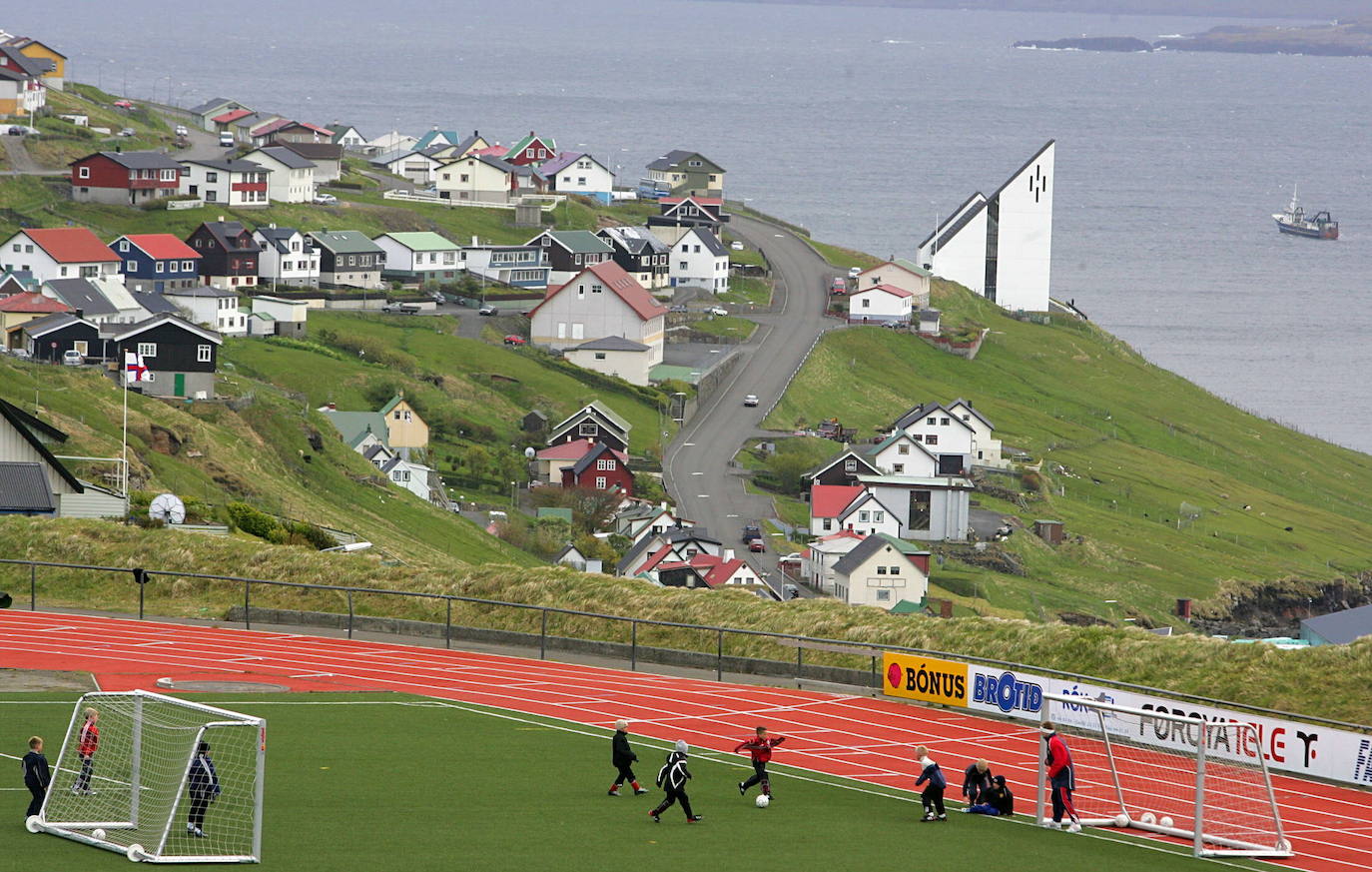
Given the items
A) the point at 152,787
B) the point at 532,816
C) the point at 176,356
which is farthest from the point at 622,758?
the point at 176,356

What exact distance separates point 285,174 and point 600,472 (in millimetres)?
53702

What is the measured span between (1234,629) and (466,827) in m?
54.7

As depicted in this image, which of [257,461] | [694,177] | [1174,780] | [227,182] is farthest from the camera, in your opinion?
[694,177]

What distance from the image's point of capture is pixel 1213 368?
124 metres

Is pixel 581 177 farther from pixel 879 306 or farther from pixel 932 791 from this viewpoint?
pixel 932 791

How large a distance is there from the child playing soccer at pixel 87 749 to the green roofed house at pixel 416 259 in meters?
91.4

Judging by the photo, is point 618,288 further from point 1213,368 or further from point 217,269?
point 1213,368

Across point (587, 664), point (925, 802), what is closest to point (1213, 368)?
point (587, 664)

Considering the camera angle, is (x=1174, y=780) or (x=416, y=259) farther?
(x=416, y=259)

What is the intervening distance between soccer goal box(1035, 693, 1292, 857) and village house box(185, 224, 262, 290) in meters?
84.0

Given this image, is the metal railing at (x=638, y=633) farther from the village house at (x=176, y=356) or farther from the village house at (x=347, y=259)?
the village house at (x=347, y=259)

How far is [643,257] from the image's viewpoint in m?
121

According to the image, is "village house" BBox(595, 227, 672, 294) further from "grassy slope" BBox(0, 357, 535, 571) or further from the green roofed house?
"grassy slope" BBox(0, 357, 535, 571)

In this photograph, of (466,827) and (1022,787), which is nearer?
(466,827)
